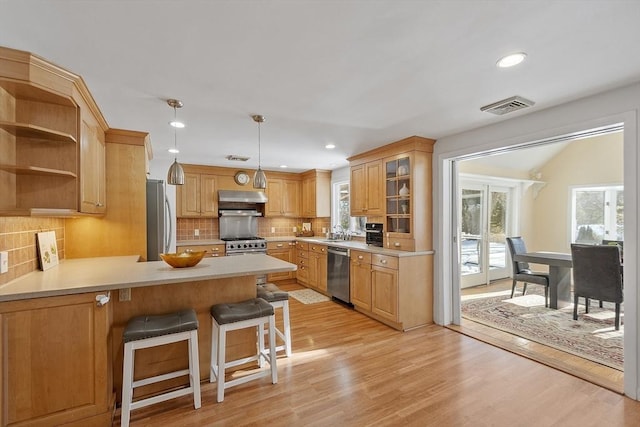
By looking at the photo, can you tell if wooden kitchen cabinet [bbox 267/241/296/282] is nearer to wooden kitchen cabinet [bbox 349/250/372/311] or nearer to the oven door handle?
the oven door handle

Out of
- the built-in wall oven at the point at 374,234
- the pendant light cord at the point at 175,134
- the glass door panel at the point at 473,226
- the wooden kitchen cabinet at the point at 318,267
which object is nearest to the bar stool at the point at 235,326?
the pendant light cord at the point at 175,134

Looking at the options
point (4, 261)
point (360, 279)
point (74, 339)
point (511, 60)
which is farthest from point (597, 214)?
point (4, 261)

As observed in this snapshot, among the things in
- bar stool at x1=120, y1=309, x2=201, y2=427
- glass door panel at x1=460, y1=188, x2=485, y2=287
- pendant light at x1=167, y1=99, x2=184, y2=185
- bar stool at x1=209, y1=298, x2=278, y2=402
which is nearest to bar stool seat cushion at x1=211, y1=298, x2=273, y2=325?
bar stool at x1=209, y1=298, x2=278, y2=402

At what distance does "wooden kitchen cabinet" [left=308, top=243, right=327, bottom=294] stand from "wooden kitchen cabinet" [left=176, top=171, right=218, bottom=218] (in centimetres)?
205

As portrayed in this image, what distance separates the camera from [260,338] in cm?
257

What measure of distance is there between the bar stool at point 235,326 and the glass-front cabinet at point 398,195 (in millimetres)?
2221

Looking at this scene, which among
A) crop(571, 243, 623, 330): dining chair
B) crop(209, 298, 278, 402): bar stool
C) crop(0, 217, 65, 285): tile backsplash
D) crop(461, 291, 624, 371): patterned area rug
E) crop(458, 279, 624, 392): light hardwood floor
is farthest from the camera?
crop(571, 243, 623, 330): dining chair

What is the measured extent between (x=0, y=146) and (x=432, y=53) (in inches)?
109

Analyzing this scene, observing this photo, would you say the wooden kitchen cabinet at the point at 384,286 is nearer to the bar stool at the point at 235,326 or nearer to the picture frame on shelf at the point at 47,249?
the bar stool at the point at 235,326

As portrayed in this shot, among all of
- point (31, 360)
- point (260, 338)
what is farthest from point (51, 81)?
point (260, 338)

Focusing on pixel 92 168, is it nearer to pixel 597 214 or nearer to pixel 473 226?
pixel 473 226

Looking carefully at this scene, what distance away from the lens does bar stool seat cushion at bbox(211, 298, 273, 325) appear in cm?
223

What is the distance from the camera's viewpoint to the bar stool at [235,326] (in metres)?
2.20

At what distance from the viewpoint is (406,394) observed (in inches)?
90.0
